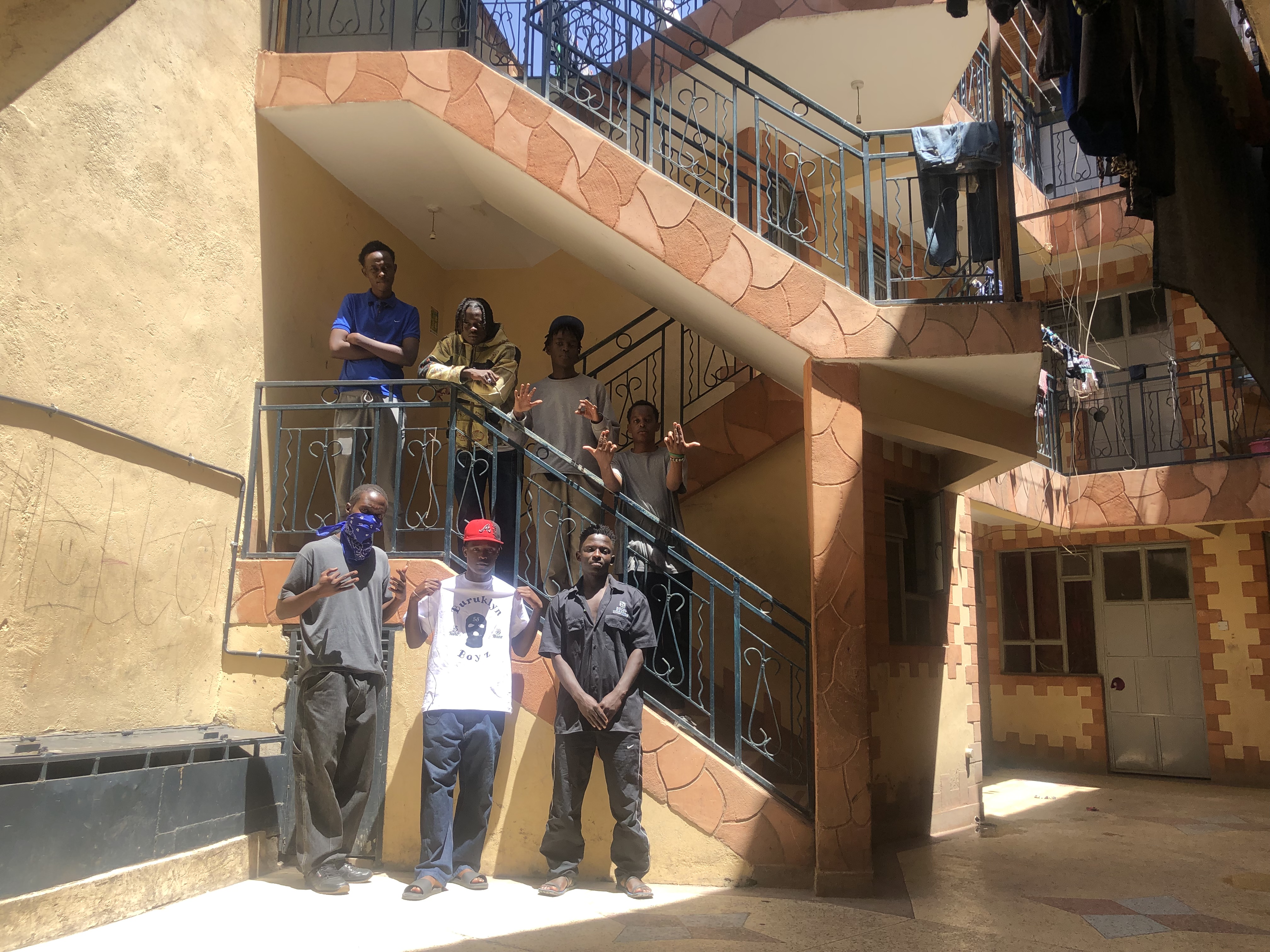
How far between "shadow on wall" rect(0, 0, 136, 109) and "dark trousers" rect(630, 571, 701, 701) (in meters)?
4.02

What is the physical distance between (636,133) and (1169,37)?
577cm

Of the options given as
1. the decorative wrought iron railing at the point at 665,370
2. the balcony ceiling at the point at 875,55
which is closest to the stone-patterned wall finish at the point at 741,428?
the decorative wrought iron railing at the point at 665,370

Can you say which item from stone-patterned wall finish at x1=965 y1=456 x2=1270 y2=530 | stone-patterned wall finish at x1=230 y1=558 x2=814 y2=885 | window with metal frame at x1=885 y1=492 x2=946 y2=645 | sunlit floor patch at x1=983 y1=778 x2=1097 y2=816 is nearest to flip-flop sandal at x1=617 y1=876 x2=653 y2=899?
stone-patterned wall finish at x1=230 y1=558 x2=814 y2=885

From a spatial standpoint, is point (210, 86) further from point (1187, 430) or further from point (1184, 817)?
point (1187, 430)

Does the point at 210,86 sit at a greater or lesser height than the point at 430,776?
greater

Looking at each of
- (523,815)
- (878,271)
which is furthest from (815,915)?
(878,271)

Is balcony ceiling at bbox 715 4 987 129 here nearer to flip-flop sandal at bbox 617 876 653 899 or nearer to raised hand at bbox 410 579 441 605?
raised hand at bbox 410 579 441 605

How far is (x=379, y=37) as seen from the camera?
687cm

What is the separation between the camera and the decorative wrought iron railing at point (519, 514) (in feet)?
18.4

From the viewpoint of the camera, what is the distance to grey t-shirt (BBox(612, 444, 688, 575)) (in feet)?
19.0

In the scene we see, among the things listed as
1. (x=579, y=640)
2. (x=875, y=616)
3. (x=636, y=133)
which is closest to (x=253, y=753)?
(x=579, y=640)

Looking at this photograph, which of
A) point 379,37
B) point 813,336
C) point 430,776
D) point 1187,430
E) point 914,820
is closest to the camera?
point 430,776

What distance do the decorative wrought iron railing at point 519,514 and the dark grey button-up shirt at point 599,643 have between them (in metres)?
0.38

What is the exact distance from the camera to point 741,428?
757 cm
